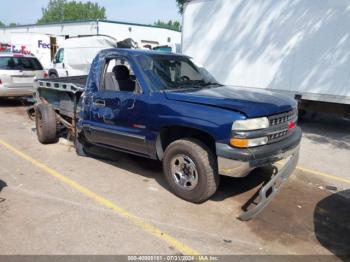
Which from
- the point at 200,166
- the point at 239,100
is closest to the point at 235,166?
the point at 200,166

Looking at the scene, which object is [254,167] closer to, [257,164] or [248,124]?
[257,164]

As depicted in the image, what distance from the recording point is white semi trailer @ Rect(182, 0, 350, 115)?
8.54 m

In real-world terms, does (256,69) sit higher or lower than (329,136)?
higher

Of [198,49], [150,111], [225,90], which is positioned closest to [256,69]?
[198,49]

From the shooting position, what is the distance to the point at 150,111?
16.6ft

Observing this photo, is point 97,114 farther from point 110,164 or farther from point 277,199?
point 277,199

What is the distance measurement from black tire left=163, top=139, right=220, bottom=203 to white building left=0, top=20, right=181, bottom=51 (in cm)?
2153

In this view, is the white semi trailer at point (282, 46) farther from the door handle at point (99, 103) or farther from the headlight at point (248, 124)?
the door handle at point (99, 103)

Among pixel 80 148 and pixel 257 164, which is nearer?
pixel 257 164

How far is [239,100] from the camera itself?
15.0 feet

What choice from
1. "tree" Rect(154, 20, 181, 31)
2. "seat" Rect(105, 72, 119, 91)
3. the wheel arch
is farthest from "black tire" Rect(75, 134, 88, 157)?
"tree" Rect(154, 20, 181, 31)

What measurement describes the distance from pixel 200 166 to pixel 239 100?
926mm

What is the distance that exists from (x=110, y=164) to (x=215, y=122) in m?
2.72

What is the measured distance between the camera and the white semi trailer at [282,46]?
8539mm
